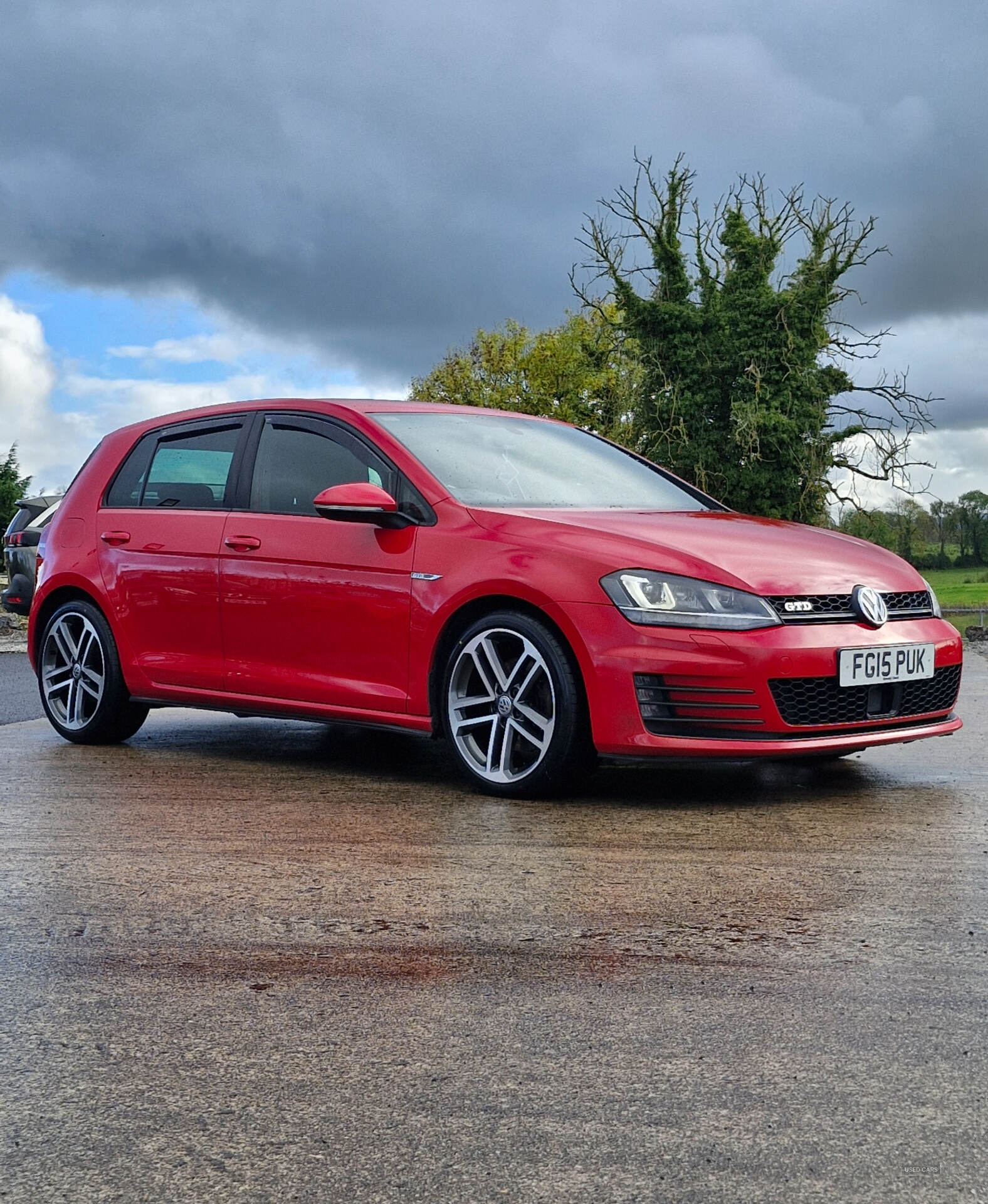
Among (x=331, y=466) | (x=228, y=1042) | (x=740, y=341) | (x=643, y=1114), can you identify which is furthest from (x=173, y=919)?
(x=740, y=341)

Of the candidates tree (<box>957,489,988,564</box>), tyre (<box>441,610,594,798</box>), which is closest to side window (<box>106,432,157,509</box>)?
tyre (<box>441,610,594,798</box>)

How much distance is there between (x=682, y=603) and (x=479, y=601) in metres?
0.86

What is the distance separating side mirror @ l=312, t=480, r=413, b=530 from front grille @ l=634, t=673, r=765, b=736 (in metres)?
1.30

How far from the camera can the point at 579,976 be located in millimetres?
3383

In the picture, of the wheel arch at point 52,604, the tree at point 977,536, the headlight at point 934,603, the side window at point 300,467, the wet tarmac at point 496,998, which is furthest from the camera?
the tree at point 977,536

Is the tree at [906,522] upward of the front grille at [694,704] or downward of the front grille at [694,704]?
upward

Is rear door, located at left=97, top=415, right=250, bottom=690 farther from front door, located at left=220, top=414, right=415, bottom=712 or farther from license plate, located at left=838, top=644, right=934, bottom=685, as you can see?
license plate, located at left=838, top=644, right=934, bottom=685

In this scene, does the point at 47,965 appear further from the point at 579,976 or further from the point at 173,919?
the point at 579,976

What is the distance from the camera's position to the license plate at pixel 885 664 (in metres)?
5.54

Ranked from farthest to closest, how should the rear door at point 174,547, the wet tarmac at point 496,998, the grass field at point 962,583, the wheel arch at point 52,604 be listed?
1. the grass field at point 962,583
2. the wheel arch at point 52,604
3. the rear door at point 174,547
4. the wet tarmac at point 496,998

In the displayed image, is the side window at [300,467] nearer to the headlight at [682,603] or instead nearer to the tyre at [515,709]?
the tyre at [515,709]

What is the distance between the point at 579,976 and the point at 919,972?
766mm

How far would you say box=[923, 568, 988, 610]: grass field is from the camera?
8812cm

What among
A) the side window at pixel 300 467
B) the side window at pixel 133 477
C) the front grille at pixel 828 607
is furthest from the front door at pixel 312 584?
the front grille at pixel 828 607
